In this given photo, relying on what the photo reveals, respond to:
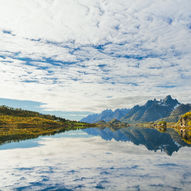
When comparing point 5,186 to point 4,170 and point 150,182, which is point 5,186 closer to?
point 4,170

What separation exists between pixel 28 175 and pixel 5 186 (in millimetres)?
4021

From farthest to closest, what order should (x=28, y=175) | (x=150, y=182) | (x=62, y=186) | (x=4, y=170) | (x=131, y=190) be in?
(x=4, y=170)
(x=28, y=175)
(x=150, y=182)
(x=62, y=186)
(x=131, y=190)

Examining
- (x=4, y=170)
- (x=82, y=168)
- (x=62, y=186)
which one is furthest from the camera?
(x=82, y=168)

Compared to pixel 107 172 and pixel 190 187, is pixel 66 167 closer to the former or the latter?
pixel 107 172

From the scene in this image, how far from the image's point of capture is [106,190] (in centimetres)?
1717

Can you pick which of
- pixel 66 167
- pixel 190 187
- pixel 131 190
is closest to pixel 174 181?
pixel 190 187

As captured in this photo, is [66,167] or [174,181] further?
[66,167]

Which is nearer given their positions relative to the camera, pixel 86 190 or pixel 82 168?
pixel 86 190

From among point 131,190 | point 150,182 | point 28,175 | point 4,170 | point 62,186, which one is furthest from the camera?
point 4,170

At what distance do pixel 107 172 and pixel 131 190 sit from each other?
6587mm

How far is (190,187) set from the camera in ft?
58.9

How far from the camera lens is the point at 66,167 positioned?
1016 inches

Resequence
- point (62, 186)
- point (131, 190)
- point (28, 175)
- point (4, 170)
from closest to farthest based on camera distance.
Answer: point (131, 190), point (62, 186), point (28, 175), point (4, 170)

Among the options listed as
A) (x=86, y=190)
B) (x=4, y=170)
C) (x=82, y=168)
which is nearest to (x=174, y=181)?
(x=86, y=190)
